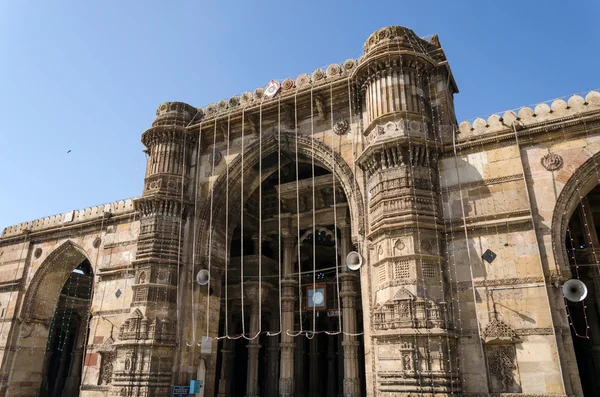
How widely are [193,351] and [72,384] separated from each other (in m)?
11.8

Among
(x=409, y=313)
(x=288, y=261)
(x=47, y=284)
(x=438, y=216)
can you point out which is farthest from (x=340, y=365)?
(x=47, y=284)

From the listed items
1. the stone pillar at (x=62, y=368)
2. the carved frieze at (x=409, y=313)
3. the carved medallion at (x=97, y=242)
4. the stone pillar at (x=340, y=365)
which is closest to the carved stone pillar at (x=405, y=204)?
the carved frieze at (x=409, y=313)

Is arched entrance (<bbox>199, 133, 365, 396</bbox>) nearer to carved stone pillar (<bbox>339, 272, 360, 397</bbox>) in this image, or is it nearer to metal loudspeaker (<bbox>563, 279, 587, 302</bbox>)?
carved stone pillar (<bbox>339, 272, 360, 397</bbox>)

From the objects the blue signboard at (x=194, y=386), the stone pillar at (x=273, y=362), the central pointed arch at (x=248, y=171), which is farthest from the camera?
the stone pillar at (x=273, y=362)

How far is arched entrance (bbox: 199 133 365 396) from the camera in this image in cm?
1524

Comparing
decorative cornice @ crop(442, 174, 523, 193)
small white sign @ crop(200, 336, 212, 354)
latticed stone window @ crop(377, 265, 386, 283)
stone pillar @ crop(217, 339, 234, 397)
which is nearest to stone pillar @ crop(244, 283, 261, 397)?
stone pillar @ crop(217, 339, 234, 397)

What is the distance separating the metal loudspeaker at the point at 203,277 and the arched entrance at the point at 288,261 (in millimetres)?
666

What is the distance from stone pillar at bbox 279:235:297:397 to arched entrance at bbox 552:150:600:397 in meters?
8.70

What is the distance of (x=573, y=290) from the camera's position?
10258mm

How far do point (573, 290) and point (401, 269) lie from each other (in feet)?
12.4

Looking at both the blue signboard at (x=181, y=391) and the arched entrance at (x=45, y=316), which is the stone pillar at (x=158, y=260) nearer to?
the blue signboard at (x=181, y=391)

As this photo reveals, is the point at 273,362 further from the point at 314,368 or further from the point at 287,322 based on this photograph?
the point at 287,322

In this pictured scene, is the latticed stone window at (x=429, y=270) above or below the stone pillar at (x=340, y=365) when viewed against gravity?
above

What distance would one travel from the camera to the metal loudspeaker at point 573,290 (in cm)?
1012
